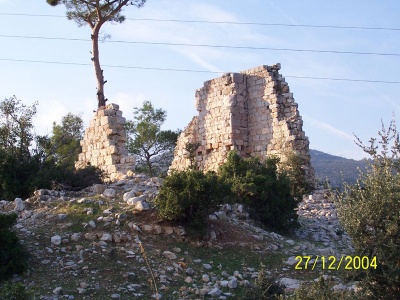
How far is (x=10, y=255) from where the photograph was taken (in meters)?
6.60

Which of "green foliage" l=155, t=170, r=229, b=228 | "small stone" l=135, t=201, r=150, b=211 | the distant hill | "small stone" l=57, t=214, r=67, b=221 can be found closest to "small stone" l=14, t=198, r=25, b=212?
"small stone" l=57, t=214, r=67, b=221

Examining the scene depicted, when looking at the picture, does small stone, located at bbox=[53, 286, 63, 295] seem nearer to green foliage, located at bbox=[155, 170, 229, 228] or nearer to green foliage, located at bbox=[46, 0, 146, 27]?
green foliage, located at bbox=[155, 170, 229, 228]

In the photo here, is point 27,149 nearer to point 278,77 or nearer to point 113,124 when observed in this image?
point 113,124

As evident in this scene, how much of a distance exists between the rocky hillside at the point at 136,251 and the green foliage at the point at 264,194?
1.77 ft

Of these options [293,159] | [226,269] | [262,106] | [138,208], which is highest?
[262,106]

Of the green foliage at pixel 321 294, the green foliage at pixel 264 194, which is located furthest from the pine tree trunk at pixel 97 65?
the green foliage at pixel 321 294

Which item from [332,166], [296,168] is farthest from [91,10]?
[332,166]

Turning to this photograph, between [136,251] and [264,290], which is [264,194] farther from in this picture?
[264,290]

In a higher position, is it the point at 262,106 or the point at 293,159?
the point at 262,106

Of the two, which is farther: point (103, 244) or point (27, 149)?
point (27, 149)

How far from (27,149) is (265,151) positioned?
7011 mm

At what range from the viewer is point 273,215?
417 inches

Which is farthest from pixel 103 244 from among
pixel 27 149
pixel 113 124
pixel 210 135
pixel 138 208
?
pixel 210 135

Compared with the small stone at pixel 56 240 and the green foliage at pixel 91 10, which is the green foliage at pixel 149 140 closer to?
the green foliage at pixel 91 10
